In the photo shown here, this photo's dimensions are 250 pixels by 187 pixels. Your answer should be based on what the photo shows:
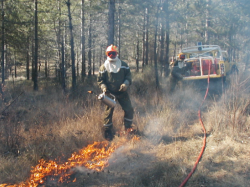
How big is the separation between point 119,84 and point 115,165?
1.61 m

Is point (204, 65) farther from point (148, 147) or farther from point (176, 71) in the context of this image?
point (148, 147)

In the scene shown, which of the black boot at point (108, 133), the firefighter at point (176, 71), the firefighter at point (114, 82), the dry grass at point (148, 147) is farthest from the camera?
the firefighter at point (176, 71)

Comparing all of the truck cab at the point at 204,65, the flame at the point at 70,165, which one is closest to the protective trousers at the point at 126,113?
the flame at the point at 70,165

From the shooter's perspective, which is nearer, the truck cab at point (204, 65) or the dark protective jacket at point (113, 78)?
the dark protective jacket at point (113, 78)

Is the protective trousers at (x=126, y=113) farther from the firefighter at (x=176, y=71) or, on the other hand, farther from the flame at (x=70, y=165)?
the firefighter at (x=176, y=71)

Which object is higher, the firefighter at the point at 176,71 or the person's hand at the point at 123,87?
the firefighter at the point at 176,71

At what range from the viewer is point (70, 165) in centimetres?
340

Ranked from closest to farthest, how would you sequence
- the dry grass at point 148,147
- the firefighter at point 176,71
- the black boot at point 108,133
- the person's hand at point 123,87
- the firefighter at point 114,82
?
the dry grass at point 148,147 < the person's hand at point 123,87 < the firefighter at point 114,82 < the black boot at point 108,133 < the firefighter at point 176,71

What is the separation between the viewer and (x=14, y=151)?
12.4ft

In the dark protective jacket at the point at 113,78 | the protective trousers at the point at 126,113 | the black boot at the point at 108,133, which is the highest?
the dark protective jacket at the point at 113,78

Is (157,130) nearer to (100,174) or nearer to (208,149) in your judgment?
(208,149)

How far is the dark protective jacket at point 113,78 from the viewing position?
173 inches

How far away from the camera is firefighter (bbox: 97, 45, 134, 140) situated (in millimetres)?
4355

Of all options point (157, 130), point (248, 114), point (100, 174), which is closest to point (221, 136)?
point (248, 114)
